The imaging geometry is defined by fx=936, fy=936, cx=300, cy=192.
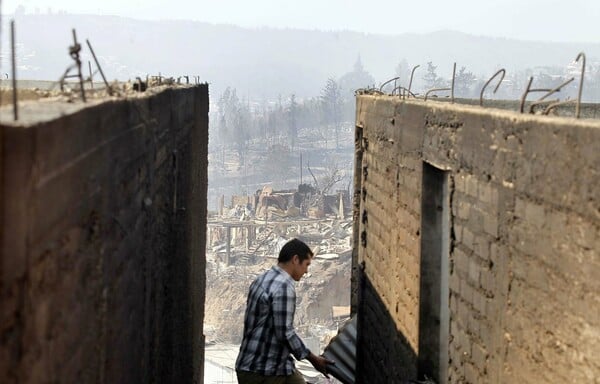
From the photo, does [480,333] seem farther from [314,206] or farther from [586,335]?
[314,206]

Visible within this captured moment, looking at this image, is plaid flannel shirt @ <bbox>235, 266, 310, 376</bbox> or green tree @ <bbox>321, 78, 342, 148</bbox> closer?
plaid flannel shirt @ <bbox>235, 266, 310, 376</bbox>

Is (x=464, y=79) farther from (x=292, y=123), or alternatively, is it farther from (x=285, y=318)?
(x=292, y=123)

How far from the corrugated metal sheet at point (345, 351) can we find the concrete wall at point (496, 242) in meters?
2.30

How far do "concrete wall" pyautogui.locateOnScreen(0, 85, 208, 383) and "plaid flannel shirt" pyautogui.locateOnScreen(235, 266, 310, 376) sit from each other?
2.39 feet

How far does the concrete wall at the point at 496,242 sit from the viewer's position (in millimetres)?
4043

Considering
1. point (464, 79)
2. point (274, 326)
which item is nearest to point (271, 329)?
point (274, 326)

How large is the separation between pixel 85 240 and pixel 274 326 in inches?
152

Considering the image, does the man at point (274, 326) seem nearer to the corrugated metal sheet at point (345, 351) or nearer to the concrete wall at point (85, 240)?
the concrete wall at point (85, 240)

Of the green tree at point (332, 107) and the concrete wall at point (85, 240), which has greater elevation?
the concrete wall at point (85, 240)

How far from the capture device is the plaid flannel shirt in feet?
23.0

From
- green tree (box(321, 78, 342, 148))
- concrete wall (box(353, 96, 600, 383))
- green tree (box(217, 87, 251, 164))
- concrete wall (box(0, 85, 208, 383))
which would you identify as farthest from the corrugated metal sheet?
green tree (box(321, 78, 342, 148))

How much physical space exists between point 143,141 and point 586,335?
242 centimetres

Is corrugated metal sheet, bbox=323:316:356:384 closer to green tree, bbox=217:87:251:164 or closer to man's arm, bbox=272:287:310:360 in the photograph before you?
man's arm, bbox=272:287:310:360

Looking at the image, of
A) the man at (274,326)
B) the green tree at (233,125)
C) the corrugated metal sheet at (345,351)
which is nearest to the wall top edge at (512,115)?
the man at (274,326)
